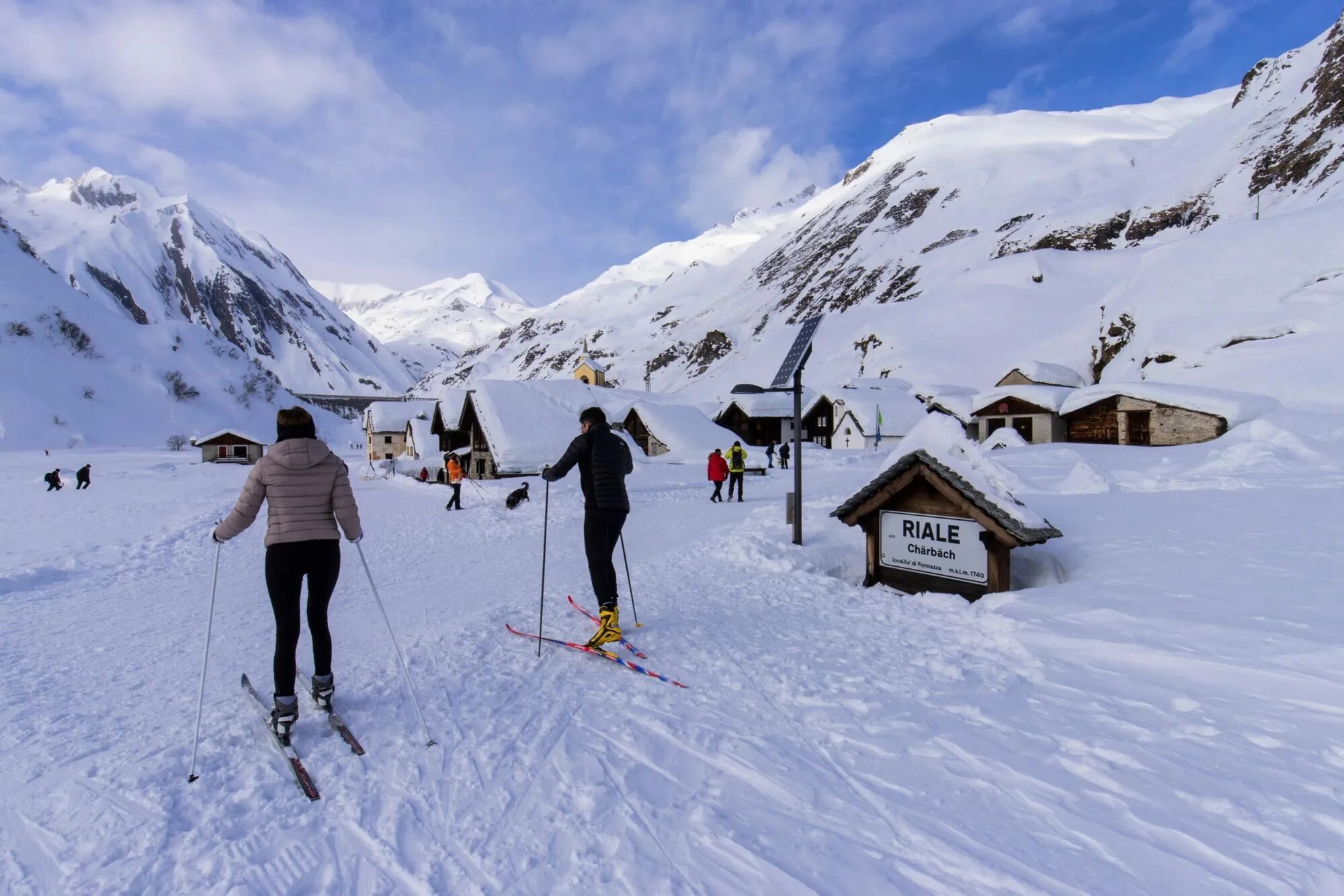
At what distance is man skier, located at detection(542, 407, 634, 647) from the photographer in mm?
5531

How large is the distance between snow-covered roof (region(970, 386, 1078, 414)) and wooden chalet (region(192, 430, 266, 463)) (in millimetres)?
55501

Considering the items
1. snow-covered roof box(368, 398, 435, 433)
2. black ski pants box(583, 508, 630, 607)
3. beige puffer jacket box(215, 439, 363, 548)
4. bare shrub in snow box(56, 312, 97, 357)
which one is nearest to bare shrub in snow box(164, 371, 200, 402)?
bare shrub in snow box(56, 312, 97, 357)

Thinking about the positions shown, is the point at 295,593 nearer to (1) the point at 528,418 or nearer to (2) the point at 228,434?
(1) the point at 528,418

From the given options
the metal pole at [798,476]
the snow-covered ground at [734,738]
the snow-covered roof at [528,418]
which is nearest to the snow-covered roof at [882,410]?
the snow-covered roof at [528,418]

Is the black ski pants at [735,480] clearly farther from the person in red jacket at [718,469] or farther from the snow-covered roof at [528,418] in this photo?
the snow-covered roof at [528,418]

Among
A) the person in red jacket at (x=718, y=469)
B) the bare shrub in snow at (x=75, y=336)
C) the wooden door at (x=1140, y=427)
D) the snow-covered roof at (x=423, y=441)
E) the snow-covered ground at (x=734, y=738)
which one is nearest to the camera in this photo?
the snow-covered ground at (x=734, y=738)

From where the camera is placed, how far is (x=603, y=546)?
18.5 feet

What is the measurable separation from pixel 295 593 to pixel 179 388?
87924mm

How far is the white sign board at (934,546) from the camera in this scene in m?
7.11

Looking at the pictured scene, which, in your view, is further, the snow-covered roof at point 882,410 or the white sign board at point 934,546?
the snow-covered roof at point 882,410

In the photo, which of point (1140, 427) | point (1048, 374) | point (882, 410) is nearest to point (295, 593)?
point (1140, 427)

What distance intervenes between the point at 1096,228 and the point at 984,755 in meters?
95.9

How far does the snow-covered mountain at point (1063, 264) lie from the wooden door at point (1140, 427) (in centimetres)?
360

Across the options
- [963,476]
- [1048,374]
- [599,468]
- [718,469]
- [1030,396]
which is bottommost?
[718,469]
